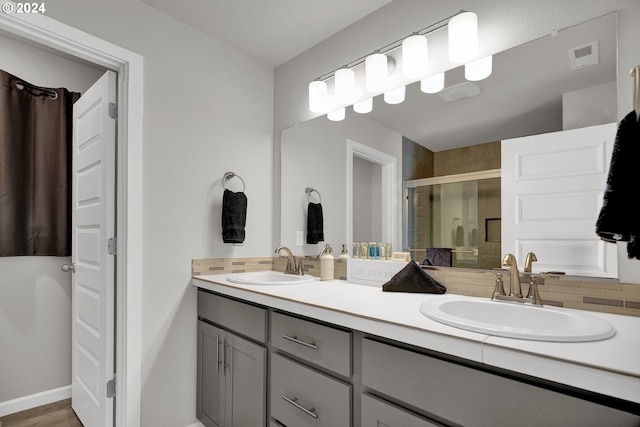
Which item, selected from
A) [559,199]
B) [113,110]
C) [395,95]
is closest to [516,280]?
[559,199]

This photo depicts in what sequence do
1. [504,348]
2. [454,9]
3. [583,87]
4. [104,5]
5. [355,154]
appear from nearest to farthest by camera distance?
[504,348], [583,87], [454,9], [104,5], [355,154]

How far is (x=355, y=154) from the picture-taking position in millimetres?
2039

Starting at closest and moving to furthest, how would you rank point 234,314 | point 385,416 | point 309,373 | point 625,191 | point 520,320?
point 625,191 → point 385,416 → point 520,320 → point 309,373 → point 234,314

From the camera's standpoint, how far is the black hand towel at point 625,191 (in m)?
0.74

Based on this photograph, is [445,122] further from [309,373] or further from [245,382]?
[245,382]

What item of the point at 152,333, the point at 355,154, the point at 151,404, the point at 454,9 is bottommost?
the point at 151,404

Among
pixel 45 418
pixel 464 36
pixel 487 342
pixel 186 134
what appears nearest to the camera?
pixel 487 342

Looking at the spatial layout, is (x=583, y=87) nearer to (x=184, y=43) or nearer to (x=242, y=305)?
(x=242, y=305)

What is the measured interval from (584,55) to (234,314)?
181 cm

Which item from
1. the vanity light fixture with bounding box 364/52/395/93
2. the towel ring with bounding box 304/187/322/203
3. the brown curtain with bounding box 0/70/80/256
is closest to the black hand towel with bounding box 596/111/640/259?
the vanity light fixture with bounding box 364/52/395/93

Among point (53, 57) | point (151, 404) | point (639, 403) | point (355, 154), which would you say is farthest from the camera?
point (53, 57)

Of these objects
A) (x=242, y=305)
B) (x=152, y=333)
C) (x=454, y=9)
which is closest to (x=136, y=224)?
(x=152, y=333)

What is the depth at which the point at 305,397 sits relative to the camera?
1.35 meters

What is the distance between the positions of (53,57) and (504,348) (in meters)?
3.16
